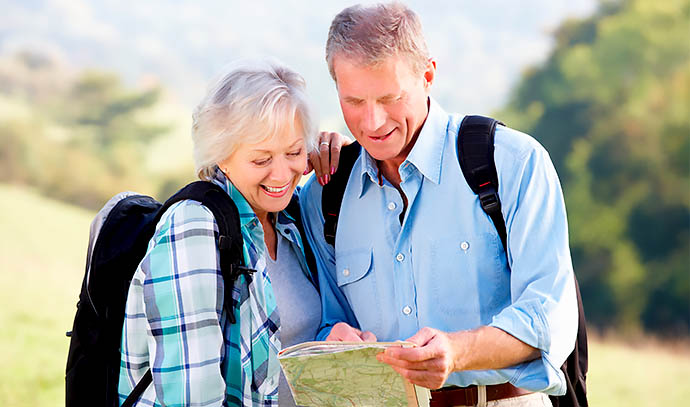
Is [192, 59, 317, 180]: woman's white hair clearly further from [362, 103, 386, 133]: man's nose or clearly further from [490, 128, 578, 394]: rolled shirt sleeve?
[490, 128, 578, 394]: rolled shirt sleeve

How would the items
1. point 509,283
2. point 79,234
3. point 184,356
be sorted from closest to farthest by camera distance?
point 184,356
point 509,283
point 79,234

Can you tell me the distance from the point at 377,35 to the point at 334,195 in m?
0.61

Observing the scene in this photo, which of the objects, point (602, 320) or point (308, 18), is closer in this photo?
point (602, 320)

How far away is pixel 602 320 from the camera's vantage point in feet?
50.5

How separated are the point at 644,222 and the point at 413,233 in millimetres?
14383

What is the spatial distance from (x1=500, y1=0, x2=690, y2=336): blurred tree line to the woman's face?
46.9 ft

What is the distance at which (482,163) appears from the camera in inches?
87.7

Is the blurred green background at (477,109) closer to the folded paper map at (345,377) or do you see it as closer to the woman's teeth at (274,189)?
the woman's teeth at (274,189)

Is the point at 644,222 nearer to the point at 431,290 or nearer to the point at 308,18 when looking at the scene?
the point at 308,18

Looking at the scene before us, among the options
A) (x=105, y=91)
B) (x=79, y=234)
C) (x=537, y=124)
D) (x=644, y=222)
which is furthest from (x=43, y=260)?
(x=644, y=222)

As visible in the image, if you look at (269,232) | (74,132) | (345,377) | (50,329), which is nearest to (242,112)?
(269,232)

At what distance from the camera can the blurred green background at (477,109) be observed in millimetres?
14534

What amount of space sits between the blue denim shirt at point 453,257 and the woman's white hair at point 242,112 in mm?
399

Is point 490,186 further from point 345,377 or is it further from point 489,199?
point 345,377
